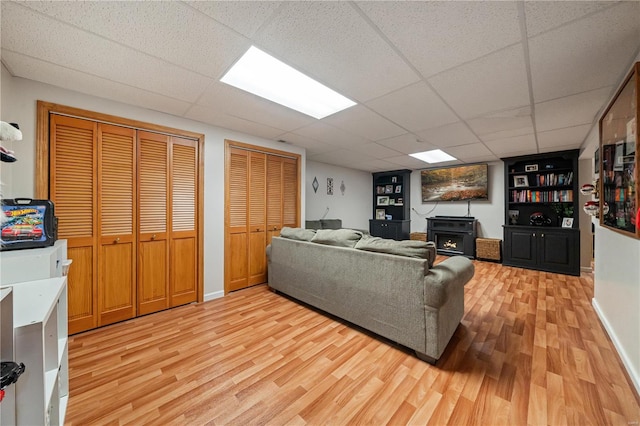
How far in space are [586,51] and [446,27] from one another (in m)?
1.04

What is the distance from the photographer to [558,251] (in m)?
4.35

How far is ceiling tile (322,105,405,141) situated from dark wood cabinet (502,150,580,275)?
3316 mm

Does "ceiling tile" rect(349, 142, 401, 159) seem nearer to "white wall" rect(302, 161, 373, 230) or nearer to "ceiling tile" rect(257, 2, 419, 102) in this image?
"white wall" rect(302, 161, 373, 230)

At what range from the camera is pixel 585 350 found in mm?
1987

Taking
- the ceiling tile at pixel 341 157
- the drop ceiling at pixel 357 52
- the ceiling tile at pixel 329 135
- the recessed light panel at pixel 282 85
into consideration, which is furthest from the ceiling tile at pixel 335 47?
the ceiling tile at pixel 341 157

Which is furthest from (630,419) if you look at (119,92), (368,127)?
(119,92)

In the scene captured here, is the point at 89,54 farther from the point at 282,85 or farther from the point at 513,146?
the point at 513,146

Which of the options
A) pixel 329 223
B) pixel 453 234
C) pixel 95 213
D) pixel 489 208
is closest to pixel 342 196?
pixel 329 223

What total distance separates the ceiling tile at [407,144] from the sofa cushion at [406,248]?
1.96 meters

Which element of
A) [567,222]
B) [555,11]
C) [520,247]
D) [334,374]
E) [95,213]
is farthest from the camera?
[520,247]

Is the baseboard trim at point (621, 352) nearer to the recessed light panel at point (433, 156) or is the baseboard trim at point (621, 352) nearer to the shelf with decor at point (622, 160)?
the shelf with decor at point (622, 160)

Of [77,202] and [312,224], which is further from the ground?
[77,202]

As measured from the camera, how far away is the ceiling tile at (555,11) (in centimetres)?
124

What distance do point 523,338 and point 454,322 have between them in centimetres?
68
